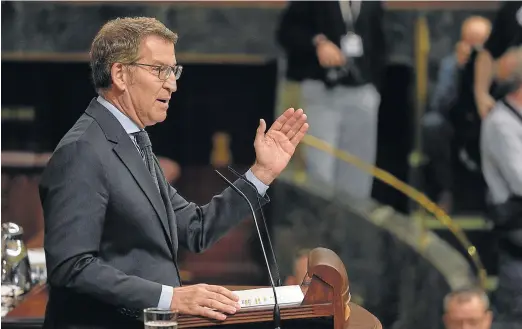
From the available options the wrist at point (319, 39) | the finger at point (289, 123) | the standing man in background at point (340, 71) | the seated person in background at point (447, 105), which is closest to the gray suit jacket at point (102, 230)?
the finger at point (289, 123)

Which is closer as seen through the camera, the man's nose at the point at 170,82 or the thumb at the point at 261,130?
the man's nose at the point at 170,82

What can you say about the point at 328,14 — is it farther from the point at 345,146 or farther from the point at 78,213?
the point at 78,213

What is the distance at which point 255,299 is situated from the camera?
7.60 ft

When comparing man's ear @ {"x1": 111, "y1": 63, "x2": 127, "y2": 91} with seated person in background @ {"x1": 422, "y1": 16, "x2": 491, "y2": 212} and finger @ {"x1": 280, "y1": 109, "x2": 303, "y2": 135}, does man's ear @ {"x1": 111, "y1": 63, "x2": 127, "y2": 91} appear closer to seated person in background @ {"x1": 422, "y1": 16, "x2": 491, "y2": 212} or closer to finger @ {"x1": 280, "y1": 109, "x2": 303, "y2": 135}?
finger @ {"x1": 280, "y1": 109, "x2": 303, "y2": 135}

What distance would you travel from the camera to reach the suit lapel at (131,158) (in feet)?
7.74

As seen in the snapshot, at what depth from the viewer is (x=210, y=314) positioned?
2256mm

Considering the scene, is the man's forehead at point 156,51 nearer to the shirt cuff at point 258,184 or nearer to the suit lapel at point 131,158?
the suit lapel at point 131,158

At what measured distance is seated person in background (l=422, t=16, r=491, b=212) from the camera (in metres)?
6.11

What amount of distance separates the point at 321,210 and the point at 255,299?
3.70 meters

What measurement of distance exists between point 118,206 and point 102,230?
0.06m

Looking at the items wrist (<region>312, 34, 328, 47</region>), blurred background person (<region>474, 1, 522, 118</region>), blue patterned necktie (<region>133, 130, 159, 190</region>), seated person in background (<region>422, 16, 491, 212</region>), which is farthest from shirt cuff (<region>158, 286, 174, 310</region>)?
blurred background person (<region>474, 1, 522, 118</region>)

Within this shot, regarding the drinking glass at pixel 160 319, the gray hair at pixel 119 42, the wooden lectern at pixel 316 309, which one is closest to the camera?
the drinking glass at pixel 160 319

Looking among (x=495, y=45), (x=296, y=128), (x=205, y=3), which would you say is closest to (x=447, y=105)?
(x=495, y=45)

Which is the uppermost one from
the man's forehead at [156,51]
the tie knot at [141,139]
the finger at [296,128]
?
the man's forehead at [156,51]
